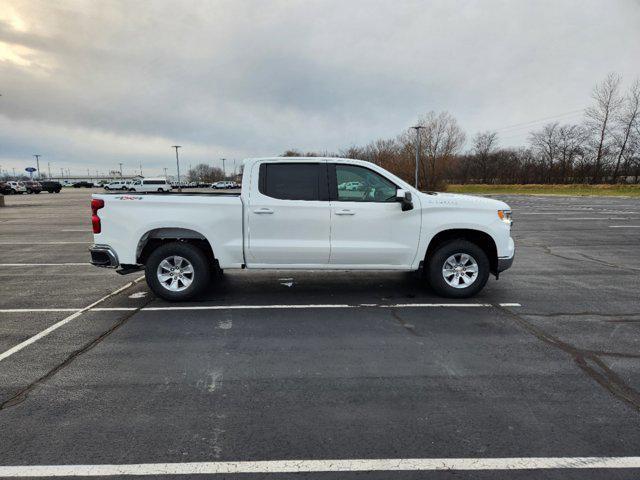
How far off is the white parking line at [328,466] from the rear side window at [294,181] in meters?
4.01

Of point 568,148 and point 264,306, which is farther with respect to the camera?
point 568,148

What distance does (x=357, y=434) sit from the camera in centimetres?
302

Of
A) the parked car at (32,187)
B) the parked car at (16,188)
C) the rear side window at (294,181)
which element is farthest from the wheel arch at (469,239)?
the parked car at (32,187)

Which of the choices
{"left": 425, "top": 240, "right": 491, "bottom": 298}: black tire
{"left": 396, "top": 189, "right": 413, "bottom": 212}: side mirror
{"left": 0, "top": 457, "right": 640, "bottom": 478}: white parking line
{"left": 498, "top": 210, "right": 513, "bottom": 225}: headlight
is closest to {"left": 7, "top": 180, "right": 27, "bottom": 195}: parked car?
{"left": 396, "top": 189, "right": 413, "bottom": 212}: side mirror

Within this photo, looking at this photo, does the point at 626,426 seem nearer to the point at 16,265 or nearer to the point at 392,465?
the point at 392,465

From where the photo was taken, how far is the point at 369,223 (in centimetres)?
614

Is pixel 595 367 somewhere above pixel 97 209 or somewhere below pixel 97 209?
below

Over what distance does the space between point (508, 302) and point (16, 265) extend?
9696 millimetres

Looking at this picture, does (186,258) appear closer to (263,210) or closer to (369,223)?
(263,210)

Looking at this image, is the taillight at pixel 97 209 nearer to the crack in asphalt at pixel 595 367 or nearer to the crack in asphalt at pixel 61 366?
the crack in asphalt at pixel 61 366

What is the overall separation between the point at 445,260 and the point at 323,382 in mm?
3222

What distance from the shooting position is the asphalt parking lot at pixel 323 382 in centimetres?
276

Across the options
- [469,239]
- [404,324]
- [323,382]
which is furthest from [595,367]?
[469,239]

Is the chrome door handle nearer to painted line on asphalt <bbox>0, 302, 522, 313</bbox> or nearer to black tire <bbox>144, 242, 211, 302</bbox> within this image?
black tire <bbox>144, 242, 211, 302</bbox>
